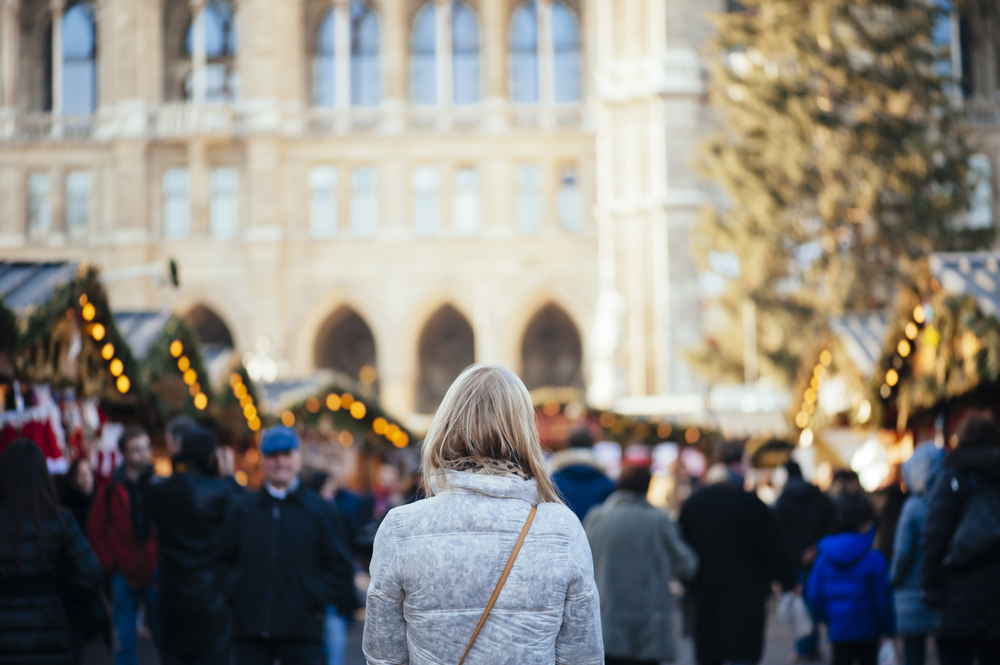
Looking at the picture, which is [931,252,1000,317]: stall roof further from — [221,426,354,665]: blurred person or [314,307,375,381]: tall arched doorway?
[314,307,375,381]: tall arched doorway

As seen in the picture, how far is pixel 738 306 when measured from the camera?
69.0 feet

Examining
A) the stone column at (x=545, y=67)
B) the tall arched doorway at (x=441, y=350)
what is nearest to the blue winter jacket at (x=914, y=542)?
the stone column at (x=545, y=67)

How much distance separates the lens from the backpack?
5.07m

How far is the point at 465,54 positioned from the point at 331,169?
488 cm

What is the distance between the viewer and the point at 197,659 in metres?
5.76

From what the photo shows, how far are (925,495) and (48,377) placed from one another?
5325 millimetres

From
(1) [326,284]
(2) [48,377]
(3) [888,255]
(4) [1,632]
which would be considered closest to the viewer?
(4) [1,632]

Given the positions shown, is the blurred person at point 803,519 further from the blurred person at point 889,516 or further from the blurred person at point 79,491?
the blurred person at point 79,491

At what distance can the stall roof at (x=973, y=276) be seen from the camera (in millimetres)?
8031

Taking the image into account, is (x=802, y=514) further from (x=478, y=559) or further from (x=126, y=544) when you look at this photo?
(x=478, y=559)

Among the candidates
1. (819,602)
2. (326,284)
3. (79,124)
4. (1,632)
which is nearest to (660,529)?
(819,602)

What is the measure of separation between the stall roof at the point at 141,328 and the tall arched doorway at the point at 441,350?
2331cm

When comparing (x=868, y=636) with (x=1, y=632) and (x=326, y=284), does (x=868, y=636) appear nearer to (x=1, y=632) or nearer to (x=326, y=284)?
(x=1, y=632)

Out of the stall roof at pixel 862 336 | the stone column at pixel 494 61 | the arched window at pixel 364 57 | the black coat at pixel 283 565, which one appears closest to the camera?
the black coat at pixel 283 565
